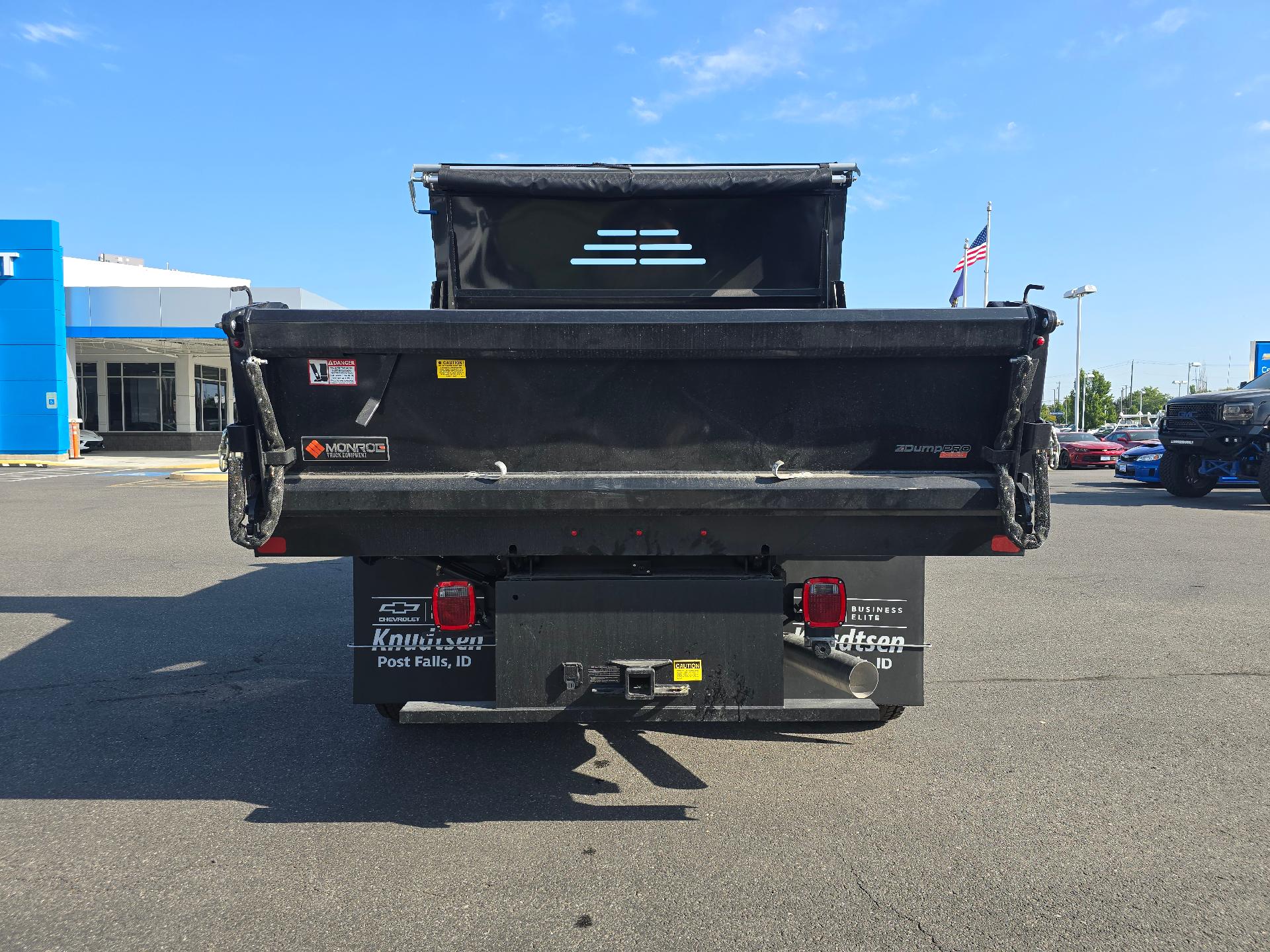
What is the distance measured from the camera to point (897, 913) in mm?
2762

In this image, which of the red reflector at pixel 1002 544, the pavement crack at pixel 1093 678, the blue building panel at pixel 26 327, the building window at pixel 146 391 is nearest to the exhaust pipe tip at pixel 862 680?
the red reflector at pixel 1002 544

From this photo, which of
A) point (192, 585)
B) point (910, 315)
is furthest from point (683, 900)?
point (192, 585)

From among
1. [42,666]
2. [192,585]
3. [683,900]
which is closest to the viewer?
[683,900]

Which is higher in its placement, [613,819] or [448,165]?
[448,165]

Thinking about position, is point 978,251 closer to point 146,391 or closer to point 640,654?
point 640,654

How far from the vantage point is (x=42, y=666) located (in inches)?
217

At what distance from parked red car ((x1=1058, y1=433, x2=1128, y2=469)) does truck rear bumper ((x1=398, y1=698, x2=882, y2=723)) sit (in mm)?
27836

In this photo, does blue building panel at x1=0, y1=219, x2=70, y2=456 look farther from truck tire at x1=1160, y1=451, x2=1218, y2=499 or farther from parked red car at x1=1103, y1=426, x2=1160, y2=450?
parked red car at x1=1103, y1=426, x2=1160, y2=450

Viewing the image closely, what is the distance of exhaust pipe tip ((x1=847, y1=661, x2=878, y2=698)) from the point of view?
344cm

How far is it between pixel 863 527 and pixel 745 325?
902 millimetres

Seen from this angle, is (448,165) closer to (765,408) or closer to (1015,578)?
(765,408)

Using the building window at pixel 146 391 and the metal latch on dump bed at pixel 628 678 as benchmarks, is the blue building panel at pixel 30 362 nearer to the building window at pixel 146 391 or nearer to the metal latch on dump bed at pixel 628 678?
the building window at pixel 146 391

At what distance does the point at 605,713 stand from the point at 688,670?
36 cm

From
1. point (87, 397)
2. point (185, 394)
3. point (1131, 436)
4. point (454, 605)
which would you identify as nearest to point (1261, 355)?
point (1131, 436)
